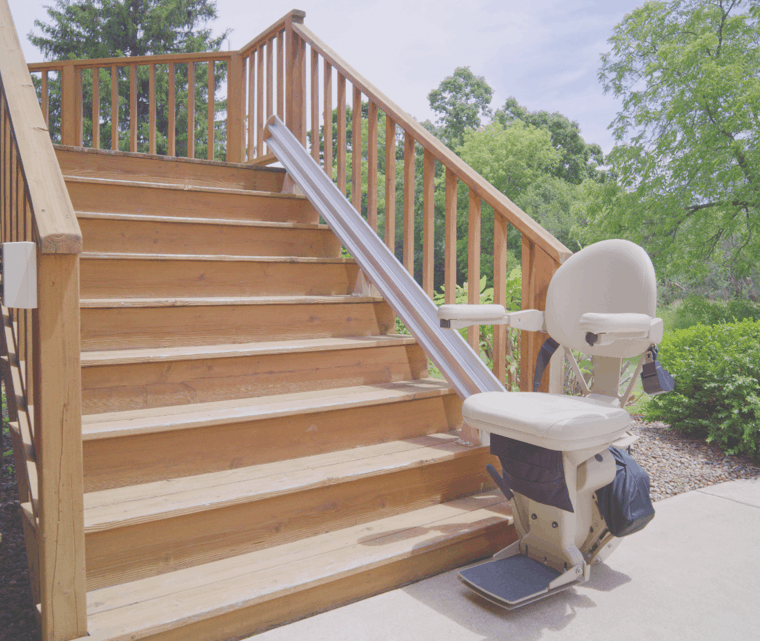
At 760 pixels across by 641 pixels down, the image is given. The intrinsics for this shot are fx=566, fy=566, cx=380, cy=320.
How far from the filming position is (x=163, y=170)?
10.4 feet

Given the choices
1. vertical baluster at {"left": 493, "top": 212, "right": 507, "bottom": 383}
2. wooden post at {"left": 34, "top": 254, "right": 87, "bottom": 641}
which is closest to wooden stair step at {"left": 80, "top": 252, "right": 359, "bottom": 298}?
vertical baluster at {"left": 493, "top": 212, "right": 507, "bottom": 383}

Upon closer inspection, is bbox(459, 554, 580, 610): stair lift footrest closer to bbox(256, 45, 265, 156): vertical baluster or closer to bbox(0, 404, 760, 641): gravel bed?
bbox(0, 404, 760, 641): gravel bed

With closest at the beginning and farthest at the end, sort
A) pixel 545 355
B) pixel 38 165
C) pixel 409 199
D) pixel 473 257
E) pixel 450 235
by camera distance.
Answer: pixel 38 165 → pixel 545 355 → pixel 473 257 → pixel 450 235 → pixel 409 199

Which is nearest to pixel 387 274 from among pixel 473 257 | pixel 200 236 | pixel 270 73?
pixel 473 257

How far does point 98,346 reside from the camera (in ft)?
6.59

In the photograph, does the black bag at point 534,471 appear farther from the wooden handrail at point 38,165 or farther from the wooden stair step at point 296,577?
the wooden handrail at point 38,165

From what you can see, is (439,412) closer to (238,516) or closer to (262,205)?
(238,516)

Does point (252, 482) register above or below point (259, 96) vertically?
below

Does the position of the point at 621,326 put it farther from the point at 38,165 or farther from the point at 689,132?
the point at 689,132

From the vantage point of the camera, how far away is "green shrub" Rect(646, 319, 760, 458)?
310 centimetres

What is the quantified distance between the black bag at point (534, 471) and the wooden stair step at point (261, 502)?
15.0 inches

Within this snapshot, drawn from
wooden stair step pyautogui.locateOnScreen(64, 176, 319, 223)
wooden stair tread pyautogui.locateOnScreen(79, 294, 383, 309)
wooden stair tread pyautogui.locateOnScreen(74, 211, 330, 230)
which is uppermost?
wooden stair step pyautogui.locateOnScreen(64, 176, 319, 223)

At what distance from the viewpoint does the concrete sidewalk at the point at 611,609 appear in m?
1.46

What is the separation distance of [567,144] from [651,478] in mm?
26553
